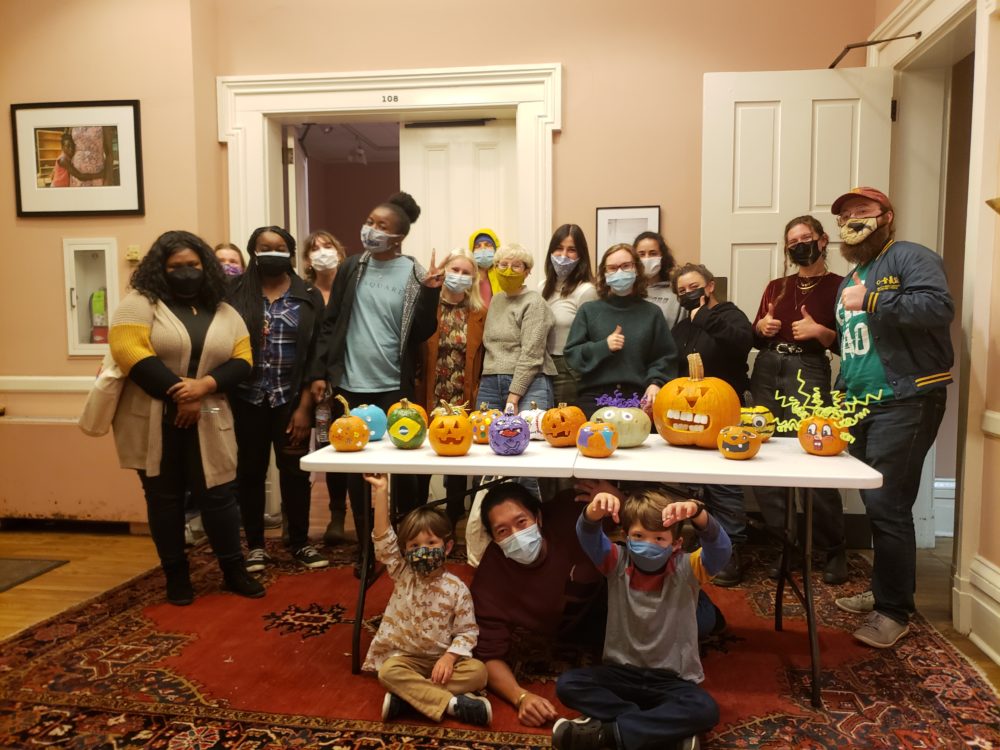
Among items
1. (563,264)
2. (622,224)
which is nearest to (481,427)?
(563,264)

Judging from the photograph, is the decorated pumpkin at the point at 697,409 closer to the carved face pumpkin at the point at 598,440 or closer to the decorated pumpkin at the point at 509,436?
the carved face pumpkin at the point at 598,440

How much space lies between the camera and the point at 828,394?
3.28m

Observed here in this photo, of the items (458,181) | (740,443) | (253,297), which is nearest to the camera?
(740,443)

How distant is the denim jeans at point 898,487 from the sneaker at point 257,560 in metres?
2.71

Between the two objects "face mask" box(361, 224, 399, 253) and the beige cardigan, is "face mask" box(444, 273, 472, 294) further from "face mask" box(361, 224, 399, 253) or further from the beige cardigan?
the beige cardigan

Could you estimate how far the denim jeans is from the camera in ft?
8.72

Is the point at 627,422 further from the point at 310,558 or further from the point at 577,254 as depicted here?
the point at 310,558

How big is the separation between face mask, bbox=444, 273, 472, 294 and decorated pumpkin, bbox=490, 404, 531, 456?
3.41 ft

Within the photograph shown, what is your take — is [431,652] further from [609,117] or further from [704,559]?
[609,117]

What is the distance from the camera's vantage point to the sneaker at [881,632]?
8.64 ft

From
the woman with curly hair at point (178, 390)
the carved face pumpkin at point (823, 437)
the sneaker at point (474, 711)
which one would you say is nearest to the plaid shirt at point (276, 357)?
the woman with curly hair at point (178, 390)

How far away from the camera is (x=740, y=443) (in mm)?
2234

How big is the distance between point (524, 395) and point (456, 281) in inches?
24.0

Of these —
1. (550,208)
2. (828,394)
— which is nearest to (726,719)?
(828,394)
